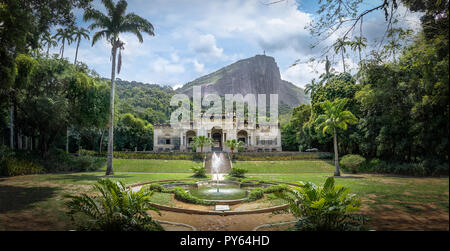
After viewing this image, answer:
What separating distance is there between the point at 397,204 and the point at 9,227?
4134 mm

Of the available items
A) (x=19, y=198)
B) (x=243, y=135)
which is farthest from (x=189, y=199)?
(x=243, y=135)

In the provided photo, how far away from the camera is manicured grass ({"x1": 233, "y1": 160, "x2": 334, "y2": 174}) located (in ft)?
66.7

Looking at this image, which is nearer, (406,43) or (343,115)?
(406,43)

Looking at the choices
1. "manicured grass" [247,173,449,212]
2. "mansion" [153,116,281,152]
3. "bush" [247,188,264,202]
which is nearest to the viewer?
"manicured grass" [247,173,449,212]

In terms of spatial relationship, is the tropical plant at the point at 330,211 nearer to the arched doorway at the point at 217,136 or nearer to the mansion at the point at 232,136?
the mansion at the point at 232,136

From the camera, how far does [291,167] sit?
21.8 metres

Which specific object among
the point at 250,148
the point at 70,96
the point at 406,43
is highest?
the point at 70,96

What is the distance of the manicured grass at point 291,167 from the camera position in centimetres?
2033

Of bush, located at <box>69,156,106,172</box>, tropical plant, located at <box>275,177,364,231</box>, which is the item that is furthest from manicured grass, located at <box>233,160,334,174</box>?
tropical plant, located at <box>275,177,364,231</box>

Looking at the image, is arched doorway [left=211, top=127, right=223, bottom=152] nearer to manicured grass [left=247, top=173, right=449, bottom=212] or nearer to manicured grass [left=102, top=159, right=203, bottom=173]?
manicured grass [left=102, top=159, right=203, bottom=173]

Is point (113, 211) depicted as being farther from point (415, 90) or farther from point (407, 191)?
point (415, 90)
